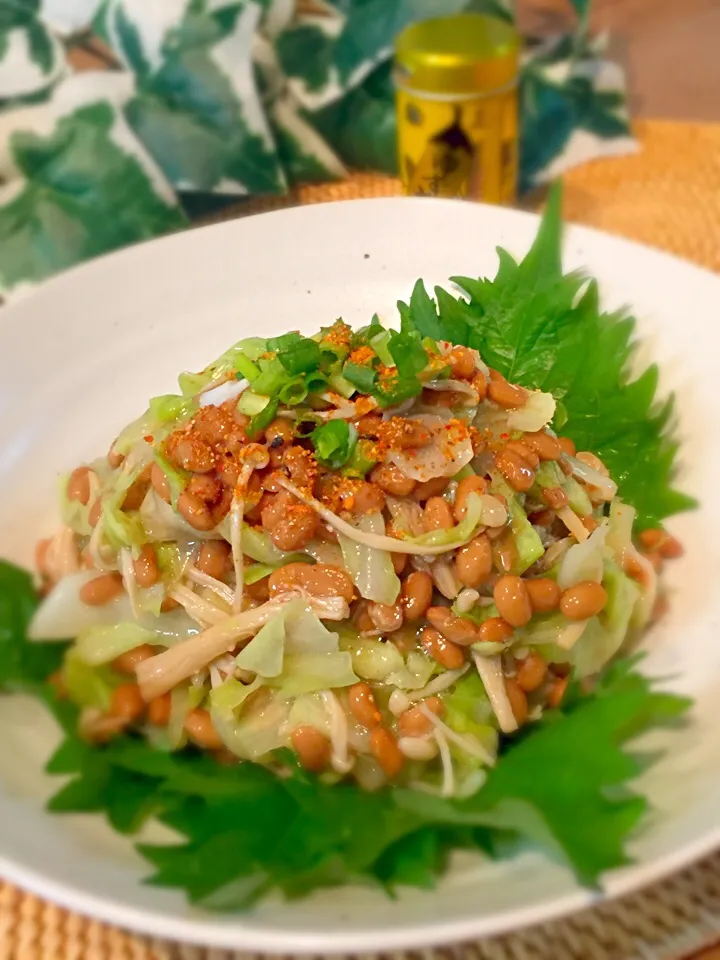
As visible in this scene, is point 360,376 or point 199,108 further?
point 199,108

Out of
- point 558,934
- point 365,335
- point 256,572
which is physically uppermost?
point 365,335

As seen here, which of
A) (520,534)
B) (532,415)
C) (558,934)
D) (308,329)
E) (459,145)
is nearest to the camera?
(558,934)

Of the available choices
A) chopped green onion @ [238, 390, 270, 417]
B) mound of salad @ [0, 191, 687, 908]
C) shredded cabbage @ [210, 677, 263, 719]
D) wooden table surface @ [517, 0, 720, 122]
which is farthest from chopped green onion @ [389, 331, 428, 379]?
wooden table surface @ [517, 0, 720, 122]

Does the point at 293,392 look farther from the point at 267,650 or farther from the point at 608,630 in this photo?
the point at 608,630

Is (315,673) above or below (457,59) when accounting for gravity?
below

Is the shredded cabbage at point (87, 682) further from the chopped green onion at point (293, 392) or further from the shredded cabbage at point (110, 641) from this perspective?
the chopped green onion at point (293, 392)

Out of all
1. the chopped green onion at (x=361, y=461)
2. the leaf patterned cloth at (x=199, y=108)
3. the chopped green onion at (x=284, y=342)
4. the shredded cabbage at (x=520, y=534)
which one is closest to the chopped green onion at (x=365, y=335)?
the chopped green onion at (x=284, y=342)

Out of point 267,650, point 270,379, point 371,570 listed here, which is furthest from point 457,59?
point 267,650

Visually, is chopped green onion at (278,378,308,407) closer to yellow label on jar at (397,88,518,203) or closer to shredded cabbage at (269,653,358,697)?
shredded cabbage at (269,653,358,697)

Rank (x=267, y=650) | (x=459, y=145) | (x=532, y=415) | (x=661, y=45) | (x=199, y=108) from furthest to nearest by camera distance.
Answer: (x=661, y=45)
(x=199, y=108)
(x=459, y=145)
(x=532, y=415)
(x=267, y=650)

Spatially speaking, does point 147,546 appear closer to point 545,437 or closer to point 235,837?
point 235,837
